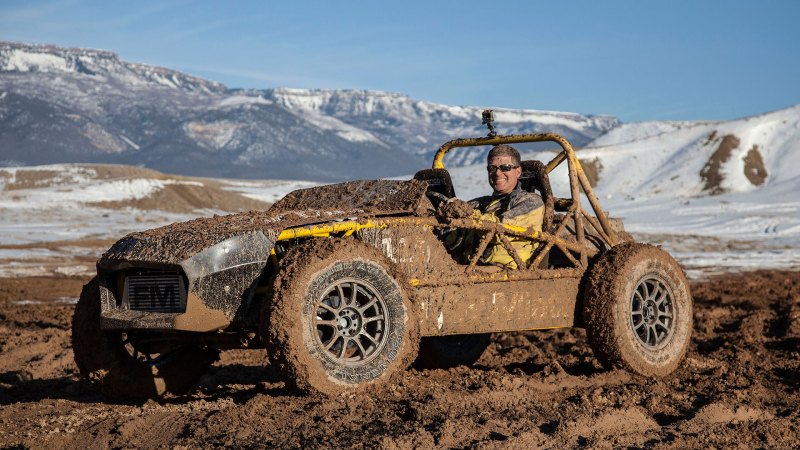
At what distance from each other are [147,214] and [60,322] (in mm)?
44530

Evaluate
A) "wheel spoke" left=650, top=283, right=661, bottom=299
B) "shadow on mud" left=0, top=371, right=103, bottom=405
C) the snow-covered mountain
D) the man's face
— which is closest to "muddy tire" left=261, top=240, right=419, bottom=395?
the man's face

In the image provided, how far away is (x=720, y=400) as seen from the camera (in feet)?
19.5

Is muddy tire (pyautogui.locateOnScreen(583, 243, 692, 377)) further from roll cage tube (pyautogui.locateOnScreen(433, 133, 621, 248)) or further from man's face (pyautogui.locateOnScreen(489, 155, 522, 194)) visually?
man's face (pyautogui.locateOnScreen(489, 155, 522, 194))

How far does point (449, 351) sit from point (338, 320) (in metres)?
2.12

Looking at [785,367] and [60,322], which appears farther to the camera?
[60,322]

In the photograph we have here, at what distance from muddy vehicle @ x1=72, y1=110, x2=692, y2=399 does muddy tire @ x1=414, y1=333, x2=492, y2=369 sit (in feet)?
0.08

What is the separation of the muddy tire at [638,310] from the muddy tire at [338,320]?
62.0 inches

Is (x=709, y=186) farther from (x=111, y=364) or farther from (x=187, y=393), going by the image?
(x=111, y=364)

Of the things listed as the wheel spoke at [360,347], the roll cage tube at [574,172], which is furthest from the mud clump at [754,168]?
the wheel spoke at [360,347]

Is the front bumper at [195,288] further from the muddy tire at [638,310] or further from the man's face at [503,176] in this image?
the muddy tire at [638,310]

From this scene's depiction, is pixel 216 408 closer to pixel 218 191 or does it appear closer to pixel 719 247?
pixel 719 247

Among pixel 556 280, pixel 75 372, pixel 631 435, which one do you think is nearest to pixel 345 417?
pixel 631 435

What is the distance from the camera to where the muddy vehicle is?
218 inches

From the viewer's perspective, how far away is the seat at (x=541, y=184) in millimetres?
7172
